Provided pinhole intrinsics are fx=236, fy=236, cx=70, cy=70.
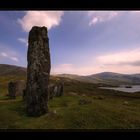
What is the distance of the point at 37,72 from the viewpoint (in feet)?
49.2

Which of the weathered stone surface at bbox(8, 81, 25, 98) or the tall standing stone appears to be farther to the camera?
the weathered stone surface at bbox(8, 81, 25, 98)

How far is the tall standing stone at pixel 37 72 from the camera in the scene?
48.1 feet

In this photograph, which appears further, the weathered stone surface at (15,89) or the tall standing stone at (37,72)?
the weathered stone surface at (15,89)

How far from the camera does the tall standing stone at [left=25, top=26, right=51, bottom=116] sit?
578 inches

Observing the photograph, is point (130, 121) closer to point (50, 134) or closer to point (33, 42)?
point (33, 42)

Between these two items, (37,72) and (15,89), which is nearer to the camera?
(37,72)

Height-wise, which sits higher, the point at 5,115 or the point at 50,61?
the point at 50,61

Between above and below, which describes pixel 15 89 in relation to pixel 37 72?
below
